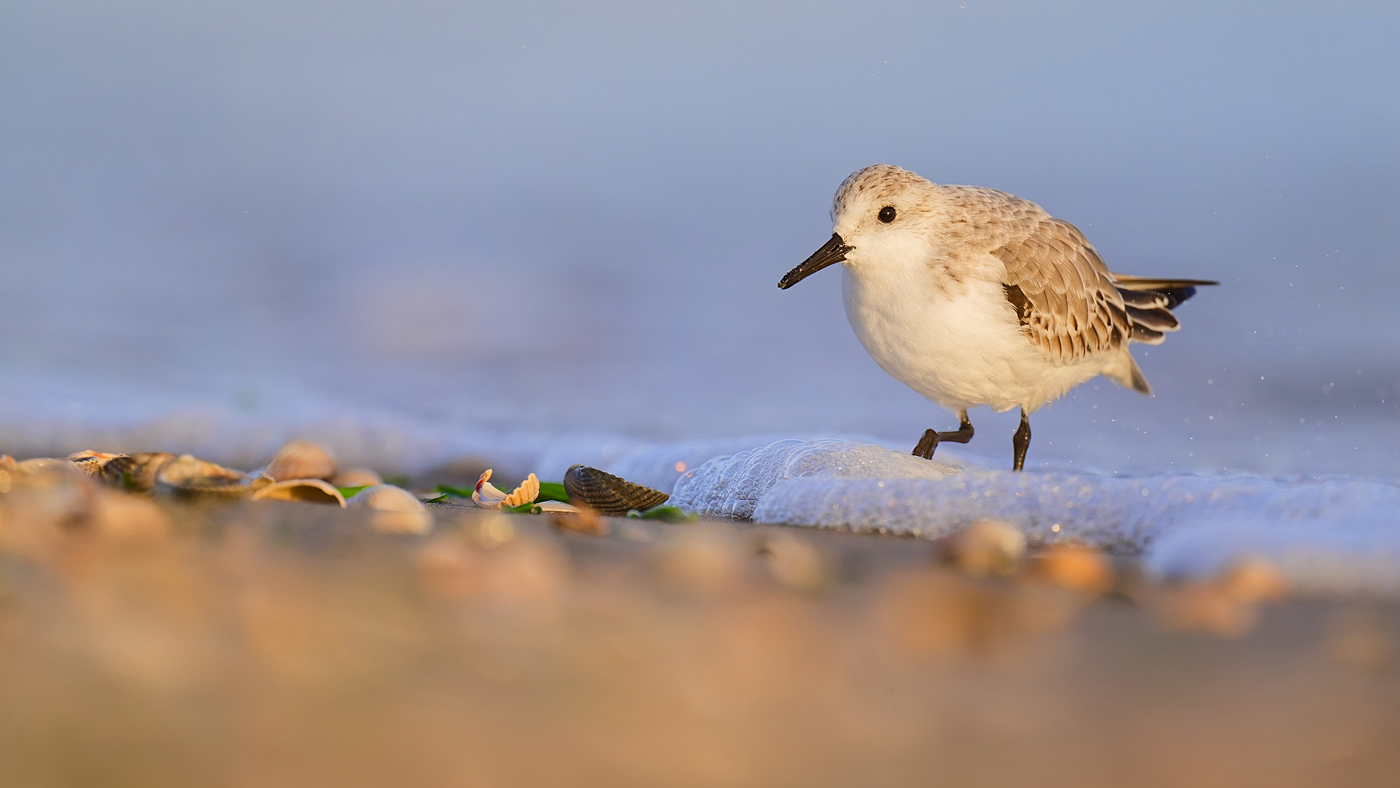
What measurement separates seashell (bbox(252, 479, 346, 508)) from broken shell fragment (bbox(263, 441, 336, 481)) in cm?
100

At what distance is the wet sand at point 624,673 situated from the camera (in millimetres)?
1305

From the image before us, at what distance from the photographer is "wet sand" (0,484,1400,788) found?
130cm

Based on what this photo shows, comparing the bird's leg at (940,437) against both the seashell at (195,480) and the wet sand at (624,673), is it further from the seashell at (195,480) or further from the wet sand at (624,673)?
the seashell at (195,480)

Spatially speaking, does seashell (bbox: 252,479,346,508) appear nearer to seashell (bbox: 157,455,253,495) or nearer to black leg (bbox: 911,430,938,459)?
seashell (bbox: 157,455,253,495)

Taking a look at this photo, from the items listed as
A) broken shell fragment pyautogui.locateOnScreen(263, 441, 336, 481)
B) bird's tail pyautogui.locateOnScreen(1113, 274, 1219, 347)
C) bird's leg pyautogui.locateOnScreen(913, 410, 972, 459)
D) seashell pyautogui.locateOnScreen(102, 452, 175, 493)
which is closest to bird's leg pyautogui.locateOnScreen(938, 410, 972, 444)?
bird's leg pyautogui.locateOnScreen(913, 410, 972, 459)

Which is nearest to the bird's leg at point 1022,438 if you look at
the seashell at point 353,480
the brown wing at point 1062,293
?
the brown wing at point 1062,293

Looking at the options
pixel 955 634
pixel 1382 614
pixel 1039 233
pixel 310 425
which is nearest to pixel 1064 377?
pixel 1039 233

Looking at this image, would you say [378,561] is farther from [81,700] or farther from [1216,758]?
[1216,758]

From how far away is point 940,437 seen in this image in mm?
4324

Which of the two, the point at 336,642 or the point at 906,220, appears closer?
the point at 336,642

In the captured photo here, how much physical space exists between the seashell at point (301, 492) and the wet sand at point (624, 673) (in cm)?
60

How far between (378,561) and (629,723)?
76cm

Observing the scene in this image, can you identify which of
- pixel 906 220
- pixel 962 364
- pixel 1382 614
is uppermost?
pixel 906 220

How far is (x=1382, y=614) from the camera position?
6.79 ft
